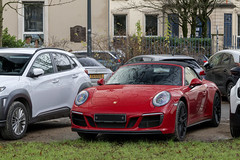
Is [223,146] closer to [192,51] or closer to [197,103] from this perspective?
[197,103]

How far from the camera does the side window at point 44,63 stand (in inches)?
428

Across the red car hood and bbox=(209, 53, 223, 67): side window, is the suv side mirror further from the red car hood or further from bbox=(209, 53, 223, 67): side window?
the red car hood

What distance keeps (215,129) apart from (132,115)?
281 cm

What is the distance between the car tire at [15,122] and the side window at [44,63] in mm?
1113

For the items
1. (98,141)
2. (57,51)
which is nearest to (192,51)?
(57,51)

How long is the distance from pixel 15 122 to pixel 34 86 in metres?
0.92

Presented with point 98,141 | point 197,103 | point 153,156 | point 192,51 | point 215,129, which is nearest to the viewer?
point 153,156

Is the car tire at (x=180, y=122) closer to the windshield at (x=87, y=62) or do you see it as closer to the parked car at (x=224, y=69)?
the parked car at (x=224, y=69)

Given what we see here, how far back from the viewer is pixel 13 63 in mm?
10570

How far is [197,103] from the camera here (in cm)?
1034

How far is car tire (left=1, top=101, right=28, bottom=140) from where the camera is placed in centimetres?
951

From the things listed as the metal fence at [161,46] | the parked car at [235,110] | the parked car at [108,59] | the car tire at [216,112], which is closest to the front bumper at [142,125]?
the parked car at [235,110]

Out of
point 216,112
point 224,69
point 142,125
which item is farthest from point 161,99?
point 224,69

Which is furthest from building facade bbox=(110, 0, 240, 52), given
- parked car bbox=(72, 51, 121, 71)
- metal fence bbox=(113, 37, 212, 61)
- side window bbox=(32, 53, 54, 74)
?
side window bbox=(32, 53, 54, 74)
